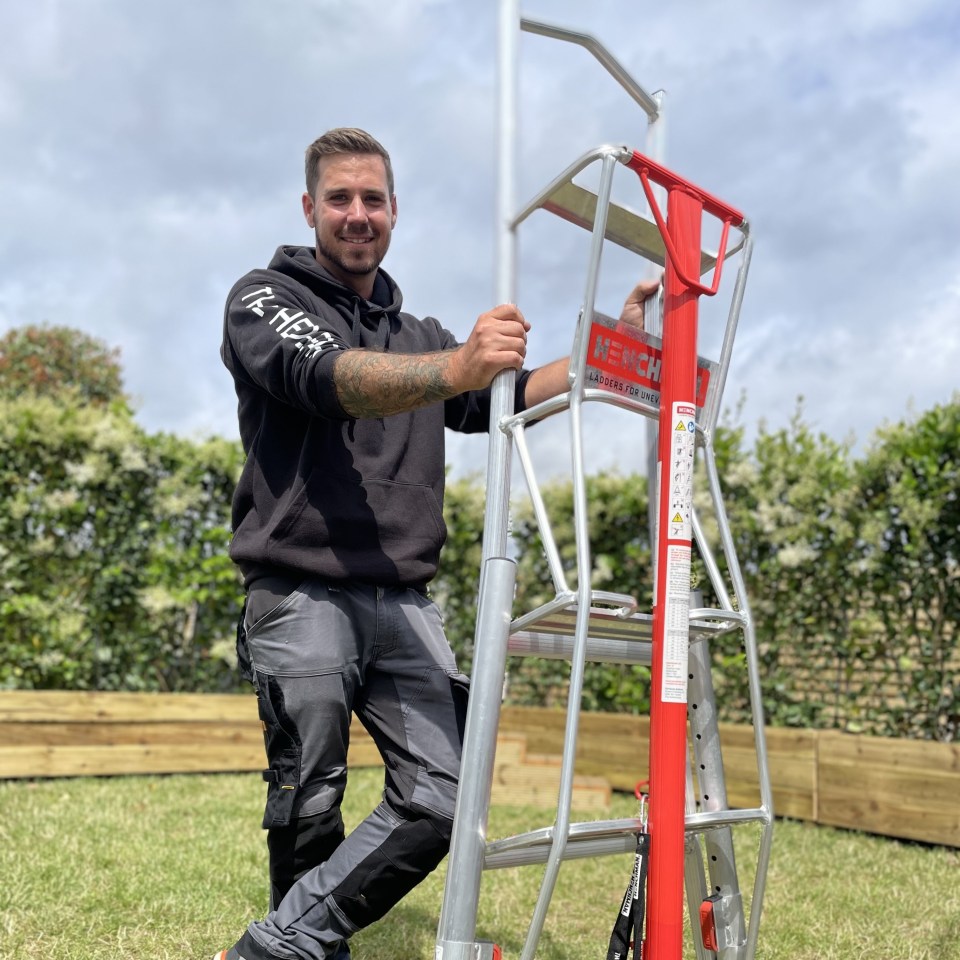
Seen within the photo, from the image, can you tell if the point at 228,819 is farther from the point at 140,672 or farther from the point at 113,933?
the point at 140,672

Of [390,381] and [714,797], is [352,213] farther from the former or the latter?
[714,797]

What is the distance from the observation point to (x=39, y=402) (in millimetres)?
6473

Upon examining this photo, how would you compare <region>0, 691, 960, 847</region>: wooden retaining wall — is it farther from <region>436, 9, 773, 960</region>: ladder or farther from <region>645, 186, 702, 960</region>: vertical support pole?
<region>645, 186, 702, 960</region>: vertical support pole

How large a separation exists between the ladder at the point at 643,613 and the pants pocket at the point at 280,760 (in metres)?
0.53

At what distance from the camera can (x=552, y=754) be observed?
259 inches

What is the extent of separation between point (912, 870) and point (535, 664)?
3175 millimetres

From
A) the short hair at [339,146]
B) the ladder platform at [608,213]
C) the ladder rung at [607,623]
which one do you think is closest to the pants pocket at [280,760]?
the ladder rung at [607,623]

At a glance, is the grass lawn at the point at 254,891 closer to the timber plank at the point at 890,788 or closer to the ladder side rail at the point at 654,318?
the timber plank at the point at 890,788

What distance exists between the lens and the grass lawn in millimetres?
2996

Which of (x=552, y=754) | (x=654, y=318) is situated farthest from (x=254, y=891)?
(x=552, y=754)

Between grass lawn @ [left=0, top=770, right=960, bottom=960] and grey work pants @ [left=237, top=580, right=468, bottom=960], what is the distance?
0.78m

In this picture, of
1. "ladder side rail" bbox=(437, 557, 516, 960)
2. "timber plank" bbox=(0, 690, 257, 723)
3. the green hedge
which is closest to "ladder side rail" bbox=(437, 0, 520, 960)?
"ladder side rail" bbox=(437, 557, 516, 960)

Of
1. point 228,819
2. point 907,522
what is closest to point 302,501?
point 228,819

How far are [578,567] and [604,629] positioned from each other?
35 cm
